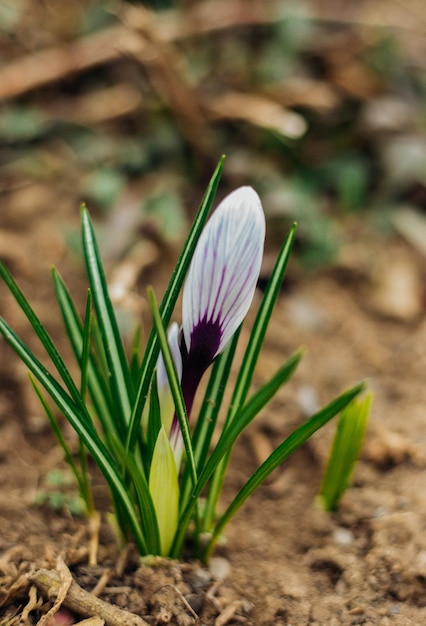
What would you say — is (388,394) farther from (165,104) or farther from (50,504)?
(165,104)

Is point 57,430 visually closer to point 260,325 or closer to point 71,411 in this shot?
point 71,411

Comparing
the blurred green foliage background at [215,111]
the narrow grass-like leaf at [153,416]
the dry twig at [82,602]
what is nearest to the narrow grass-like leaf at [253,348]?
the narrow grass-like leaf at [153,416]

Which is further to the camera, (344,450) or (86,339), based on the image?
(344,450)

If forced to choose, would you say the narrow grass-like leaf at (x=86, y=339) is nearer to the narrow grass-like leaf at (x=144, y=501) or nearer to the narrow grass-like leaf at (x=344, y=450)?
the narrow grass-like leaf at (x=144, y=501)

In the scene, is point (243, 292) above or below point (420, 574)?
above

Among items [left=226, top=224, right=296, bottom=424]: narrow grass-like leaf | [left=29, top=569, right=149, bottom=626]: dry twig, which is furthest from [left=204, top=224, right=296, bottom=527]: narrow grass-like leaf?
[left=29, top=569, right=149, bottom=626]: dry twig

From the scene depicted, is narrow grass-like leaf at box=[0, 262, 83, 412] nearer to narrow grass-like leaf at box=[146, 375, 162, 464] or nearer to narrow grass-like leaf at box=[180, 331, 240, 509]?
narrow grass-like leaf at box=[146, 375, 162, 464]

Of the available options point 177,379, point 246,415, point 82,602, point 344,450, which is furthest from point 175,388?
point 344,450

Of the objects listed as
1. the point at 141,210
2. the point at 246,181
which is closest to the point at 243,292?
the point at 141,210
